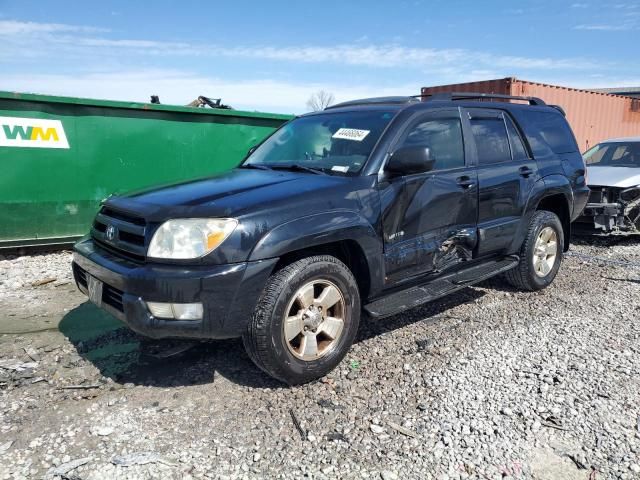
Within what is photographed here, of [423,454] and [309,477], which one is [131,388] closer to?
[309,477]

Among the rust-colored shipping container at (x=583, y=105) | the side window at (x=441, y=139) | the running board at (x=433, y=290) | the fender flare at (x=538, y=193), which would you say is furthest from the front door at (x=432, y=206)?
the rust-colored shipping container at (x=583, y=105)

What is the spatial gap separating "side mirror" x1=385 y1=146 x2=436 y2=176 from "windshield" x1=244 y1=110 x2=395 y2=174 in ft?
0.65

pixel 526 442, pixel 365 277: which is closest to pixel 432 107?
pixel 365 277

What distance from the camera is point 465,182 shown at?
3936 mm

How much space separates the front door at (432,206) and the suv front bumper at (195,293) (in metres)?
1.05

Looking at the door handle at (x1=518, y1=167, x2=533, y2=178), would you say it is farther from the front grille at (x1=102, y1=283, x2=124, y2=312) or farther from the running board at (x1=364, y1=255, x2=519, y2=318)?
the front grille at (x1=102, y1=283, x2=124, y2=312)

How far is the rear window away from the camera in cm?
478

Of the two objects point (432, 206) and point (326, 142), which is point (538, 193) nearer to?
point (432, 206)

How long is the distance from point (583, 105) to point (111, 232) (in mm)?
14574

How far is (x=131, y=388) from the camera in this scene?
3109 mm

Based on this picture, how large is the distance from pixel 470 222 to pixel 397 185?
95cm

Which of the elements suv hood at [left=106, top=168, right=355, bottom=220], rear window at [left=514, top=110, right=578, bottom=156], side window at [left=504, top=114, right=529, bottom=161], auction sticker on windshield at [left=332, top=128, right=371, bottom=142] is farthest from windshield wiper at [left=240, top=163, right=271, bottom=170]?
rear window at [left=514, top=110, right=578, bottom=156]

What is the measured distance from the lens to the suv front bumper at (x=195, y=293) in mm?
2693

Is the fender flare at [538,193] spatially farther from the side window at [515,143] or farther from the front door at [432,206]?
the front door at [432,206]
